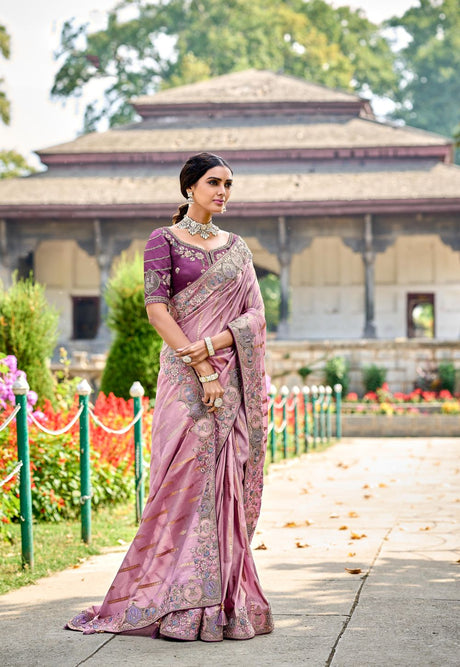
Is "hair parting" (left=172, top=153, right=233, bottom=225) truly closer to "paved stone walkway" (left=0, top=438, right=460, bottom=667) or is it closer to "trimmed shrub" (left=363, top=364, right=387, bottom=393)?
"paved stone walkway" (left=0, top=438, right=460, bottom=667)

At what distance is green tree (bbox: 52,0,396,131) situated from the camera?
4116 cm

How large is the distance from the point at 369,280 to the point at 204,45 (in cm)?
2154

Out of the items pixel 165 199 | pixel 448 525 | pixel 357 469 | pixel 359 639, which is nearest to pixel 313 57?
pixel 165 199

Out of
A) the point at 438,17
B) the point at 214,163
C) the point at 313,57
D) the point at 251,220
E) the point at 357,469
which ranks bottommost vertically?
the point at 357,469

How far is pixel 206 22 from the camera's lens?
42.8 metres

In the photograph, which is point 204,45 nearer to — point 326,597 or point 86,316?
point 86,316

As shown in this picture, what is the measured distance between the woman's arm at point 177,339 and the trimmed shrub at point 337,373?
16470 mm

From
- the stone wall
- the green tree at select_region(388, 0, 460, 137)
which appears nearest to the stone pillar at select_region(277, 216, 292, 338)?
the stone wall

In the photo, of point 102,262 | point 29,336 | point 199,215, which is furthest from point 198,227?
point 102,262

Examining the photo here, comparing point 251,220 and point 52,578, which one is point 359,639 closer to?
point 52,578

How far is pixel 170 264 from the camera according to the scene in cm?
431

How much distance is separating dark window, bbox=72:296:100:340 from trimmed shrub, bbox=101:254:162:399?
1434 cm

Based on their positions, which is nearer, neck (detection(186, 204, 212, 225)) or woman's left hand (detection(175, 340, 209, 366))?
woman's left hand (detection(175, 340, 209, 366))

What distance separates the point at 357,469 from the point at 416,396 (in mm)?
8352
